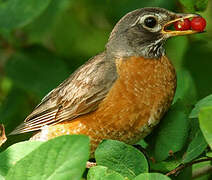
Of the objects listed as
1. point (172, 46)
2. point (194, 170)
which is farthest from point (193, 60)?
point (194, 170)

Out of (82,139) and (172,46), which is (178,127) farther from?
(172,46)

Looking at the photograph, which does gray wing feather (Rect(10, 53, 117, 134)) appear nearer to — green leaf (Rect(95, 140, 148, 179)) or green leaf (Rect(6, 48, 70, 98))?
green leaf (Rect(6, 48, 70, 98))

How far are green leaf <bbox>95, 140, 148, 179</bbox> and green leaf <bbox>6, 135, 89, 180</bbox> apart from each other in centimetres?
43

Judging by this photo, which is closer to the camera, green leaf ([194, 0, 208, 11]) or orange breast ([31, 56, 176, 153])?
green leaf ([194, 0, 208, 11])

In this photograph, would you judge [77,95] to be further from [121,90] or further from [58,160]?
[58,160]

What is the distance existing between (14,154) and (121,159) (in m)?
0.54

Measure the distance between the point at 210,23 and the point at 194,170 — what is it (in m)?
2.36

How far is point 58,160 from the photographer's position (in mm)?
2254

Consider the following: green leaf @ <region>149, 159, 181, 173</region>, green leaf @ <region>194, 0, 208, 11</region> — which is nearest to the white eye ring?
green leaf @ <region>194, 0, 208, 11</region>

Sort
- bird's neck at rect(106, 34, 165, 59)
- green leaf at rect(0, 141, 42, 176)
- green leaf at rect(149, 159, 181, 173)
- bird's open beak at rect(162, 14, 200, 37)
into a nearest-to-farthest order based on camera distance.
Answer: green leaf at rect(0, 141, 42, 176) < green leaf at rect(149, 159, 181, 173) < bird's open beak at rect(162, 14, 200, 37) < bird's neck at rect(106, 34, 165, 59)

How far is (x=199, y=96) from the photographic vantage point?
4.27m

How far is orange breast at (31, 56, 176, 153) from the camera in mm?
3832

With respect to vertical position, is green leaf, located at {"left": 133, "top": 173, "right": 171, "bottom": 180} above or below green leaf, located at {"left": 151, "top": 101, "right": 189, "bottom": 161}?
above

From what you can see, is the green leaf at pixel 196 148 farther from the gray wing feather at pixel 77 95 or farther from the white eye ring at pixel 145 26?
the white eye ring at pixel 145 26
